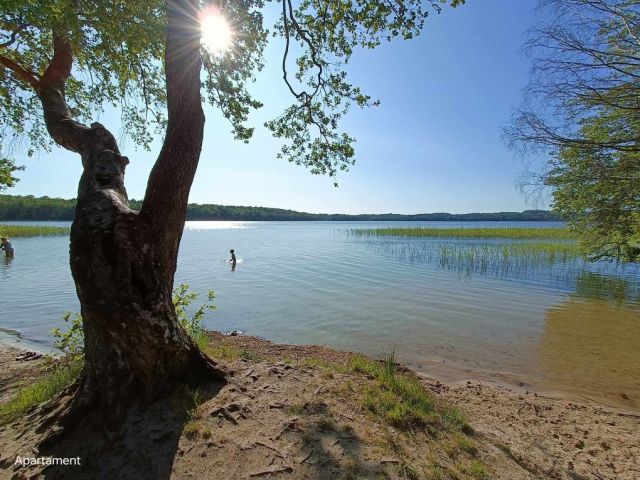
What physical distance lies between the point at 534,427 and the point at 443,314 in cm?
696

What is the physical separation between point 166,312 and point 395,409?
291 centimetres

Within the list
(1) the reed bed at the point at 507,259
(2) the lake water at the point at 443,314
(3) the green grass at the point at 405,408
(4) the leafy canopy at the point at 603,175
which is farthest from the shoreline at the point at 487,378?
(1) the reed bed at the point at 507,259

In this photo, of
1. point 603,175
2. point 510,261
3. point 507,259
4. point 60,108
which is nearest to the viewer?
point 60,108

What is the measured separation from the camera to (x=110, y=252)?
2.91m

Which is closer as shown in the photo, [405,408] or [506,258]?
[405,408]

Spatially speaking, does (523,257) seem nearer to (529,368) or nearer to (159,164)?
(529,368)

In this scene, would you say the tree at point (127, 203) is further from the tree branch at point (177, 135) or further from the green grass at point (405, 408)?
the green grass at point (405, 408)

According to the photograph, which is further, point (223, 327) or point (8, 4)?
point (223, 327)

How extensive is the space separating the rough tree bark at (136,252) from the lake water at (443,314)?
580 cm

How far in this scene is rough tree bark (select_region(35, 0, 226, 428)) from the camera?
9.48 feet

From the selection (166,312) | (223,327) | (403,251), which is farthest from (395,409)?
(403,251)

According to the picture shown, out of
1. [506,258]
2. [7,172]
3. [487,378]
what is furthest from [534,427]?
[506,258]

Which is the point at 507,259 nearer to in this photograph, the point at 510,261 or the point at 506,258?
the point at 506,258

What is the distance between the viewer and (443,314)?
36.8 ft
